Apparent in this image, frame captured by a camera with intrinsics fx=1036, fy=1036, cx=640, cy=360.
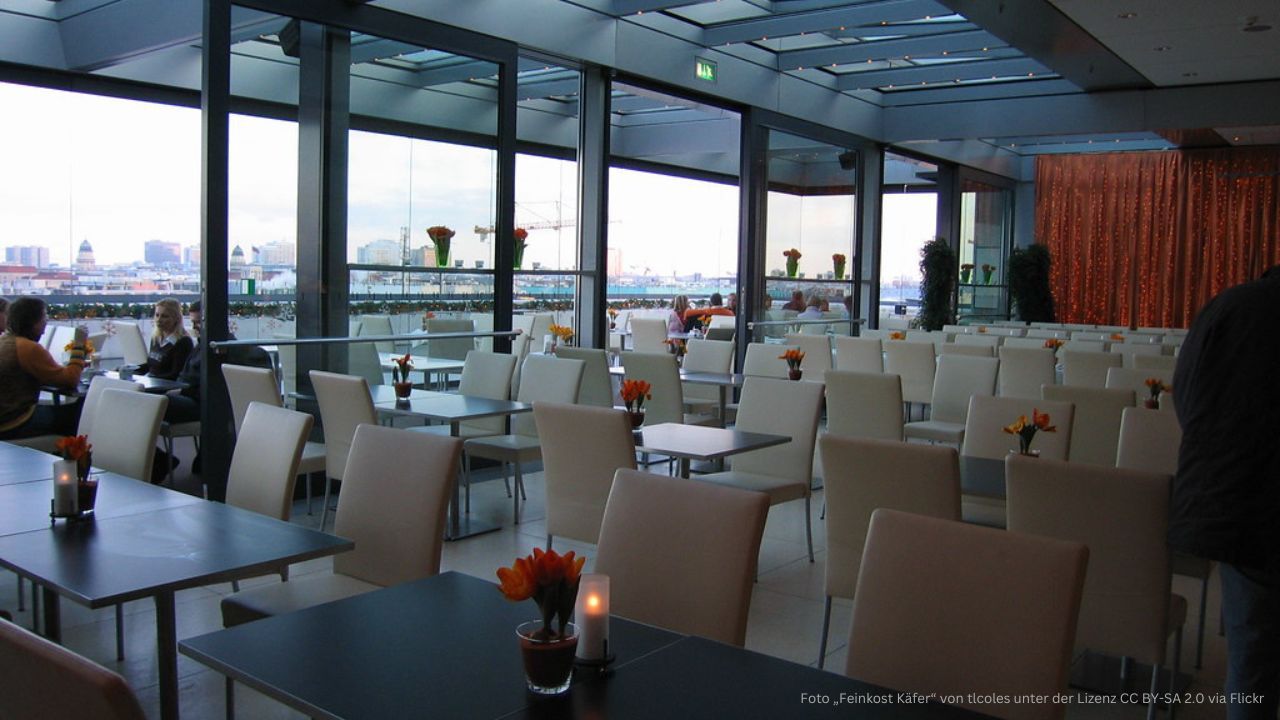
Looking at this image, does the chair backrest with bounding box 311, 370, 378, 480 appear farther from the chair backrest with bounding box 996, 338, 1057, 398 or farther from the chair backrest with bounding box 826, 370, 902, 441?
the chair backrest with bounding box 996, 338, 1057, 398

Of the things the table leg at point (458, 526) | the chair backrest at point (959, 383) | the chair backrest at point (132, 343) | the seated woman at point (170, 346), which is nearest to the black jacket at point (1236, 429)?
the table leg at point (458, 526)

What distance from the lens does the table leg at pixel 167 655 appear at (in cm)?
246

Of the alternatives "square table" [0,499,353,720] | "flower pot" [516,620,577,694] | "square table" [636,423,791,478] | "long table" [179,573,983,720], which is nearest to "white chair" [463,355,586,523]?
"square table" [636,423,791,478]

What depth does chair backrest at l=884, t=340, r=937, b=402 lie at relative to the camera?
780cm

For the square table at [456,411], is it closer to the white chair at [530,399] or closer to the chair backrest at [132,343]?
the white chair at [530,399]

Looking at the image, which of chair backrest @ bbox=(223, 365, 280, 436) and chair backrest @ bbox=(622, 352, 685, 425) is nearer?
chair backrest @ bbox=(223, 365, 280, 436)

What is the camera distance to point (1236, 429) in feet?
7.84

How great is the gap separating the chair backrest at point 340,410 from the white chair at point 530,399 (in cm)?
76

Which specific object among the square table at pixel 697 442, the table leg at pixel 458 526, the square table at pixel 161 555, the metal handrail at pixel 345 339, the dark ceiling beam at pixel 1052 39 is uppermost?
the dark ceiling beam at pixel 1052 39

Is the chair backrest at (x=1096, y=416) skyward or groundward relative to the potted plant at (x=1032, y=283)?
groundward

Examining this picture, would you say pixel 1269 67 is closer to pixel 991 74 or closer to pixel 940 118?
pixel 991 74

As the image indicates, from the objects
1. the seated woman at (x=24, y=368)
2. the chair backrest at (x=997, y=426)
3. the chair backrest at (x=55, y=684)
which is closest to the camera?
the chair backrest at (x=55, y=684)

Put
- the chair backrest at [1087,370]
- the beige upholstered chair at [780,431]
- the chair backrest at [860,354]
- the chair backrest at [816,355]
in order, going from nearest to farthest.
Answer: the beige upholstered chair at [780,431], the chair backrest at [1087,370], the chair backrest at [860,354], the chair backrest at [816,355]

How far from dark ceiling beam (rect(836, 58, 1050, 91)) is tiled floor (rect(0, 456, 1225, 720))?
20.0 feet
